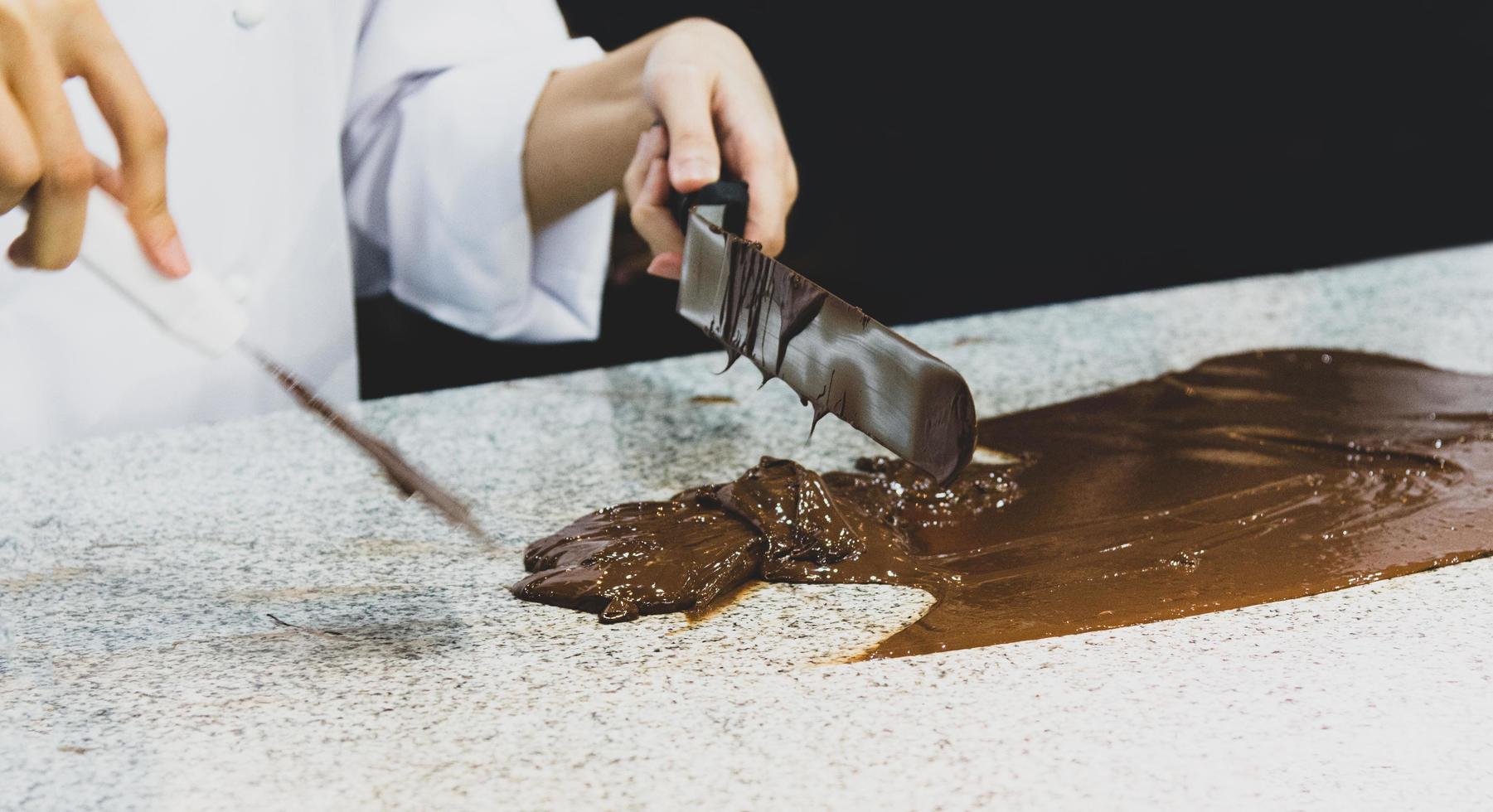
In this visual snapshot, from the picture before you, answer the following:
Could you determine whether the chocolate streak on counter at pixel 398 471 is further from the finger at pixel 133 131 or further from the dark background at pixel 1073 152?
the dark background at pixel 1073 152

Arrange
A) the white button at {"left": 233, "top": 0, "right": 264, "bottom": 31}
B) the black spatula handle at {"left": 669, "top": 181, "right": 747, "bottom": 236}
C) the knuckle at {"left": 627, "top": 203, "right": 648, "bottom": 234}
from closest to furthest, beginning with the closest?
the black spatula handle at {"left": 669, "top": 181, "right": 747, "bottom": 236}
the knuckle at {"left": 627, "top": 203, "right": 648, "bottom": 234}
the white button at {"left": 233, "top": 0, "right": 264, "bottom": 31}

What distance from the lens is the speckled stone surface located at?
31.0 inches

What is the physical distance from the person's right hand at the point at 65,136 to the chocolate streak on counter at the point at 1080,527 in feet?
1.46

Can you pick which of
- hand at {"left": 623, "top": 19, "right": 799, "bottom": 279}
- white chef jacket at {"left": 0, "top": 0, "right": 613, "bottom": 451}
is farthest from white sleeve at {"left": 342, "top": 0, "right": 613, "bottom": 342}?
hand at {"left": 623, "top": 19, "right": 799, "bottom": 279}

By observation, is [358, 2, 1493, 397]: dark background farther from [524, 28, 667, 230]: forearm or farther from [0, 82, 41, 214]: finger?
[0, 82, 41, 214]: finger

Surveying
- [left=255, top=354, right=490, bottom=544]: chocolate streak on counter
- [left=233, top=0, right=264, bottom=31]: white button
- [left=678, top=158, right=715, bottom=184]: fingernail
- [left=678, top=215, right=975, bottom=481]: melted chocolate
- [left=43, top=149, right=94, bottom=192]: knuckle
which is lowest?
[left=255, top=354, right=490, bottom=544]: chocolate streak on counter

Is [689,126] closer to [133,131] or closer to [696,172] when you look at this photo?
[696,172]

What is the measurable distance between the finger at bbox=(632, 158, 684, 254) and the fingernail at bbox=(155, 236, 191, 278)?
536mm

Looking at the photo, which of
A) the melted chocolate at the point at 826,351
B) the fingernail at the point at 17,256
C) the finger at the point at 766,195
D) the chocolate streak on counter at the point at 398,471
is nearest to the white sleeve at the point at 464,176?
the finger at the point at 766,195

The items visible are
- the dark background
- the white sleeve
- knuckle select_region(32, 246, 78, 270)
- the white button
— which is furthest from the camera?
the dark background

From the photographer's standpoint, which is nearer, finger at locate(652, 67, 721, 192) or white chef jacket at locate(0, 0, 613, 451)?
finger at locate(652, 67, 721, 192)

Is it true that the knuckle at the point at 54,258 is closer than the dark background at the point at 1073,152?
Yes

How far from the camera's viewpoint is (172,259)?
3.15 feet

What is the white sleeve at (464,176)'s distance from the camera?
177 cm
